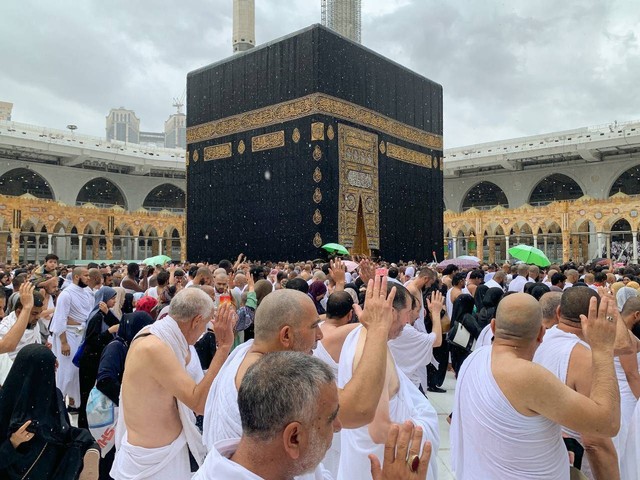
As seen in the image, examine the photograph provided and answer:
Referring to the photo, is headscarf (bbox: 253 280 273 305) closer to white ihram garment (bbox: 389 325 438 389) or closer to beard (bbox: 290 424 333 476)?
white ihram garment (bbox: 389 325 438 389)

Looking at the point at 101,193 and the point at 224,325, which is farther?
the point at 101,193

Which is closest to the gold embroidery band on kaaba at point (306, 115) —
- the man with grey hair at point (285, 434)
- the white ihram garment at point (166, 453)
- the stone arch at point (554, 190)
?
the white ihram garment at point (166, 453)

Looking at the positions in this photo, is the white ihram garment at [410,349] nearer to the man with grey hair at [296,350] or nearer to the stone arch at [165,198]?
the man with grey hair at [296,350]

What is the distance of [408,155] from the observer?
17.5 meters

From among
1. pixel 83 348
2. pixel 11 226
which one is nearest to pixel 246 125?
pixel 11 226

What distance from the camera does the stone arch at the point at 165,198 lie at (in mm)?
31562

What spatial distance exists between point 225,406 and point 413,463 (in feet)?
2.22

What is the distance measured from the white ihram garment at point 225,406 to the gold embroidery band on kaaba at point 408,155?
15.4 meters

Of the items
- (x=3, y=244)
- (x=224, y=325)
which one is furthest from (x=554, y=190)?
(x=224, y=325)

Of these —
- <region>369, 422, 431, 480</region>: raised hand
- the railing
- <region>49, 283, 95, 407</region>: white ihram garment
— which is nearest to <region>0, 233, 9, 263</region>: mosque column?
the railing

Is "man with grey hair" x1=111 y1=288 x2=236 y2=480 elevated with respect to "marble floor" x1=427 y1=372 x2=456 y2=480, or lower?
elevated

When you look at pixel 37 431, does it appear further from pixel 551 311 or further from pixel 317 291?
pixel 317 291

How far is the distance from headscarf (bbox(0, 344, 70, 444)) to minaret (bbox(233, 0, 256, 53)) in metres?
23.0

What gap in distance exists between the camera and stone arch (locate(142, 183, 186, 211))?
31.6m
